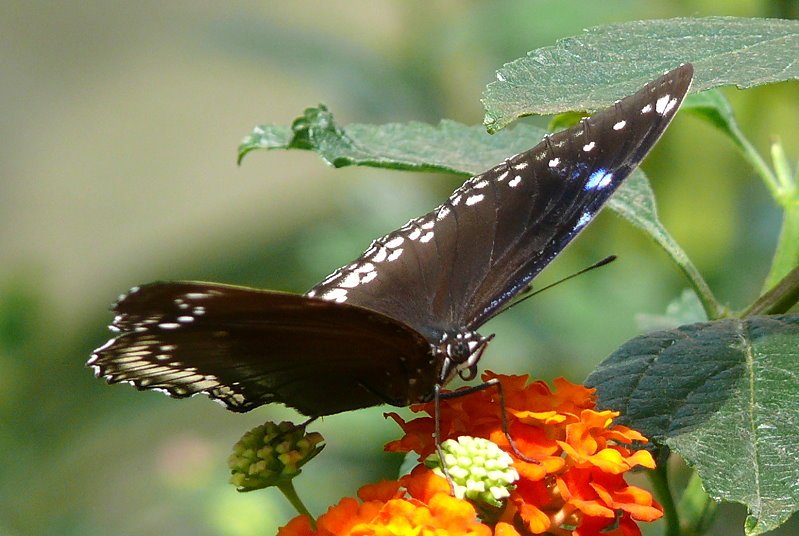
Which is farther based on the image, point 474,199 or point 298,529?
point 474,199

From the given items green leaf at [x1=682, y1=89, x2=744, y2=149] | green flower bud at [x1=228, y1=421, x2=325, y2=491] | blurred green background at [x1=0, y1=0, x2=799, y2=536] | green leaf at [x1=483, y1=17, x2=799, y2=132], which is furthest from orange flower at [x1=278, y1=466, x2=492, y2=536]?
blurred green background at [x1=0, y1=0, x2=799, y2=536]

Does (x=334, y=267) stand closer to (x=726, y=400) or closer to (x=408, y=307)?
(x=408, y=307)

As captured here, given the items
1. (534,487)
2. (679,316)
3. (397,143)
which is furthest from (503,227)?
(679,316)

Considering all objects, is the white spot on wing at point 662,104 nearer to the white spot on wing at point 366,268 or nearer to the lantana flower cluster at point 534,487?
the lantana flower cluster at point 534,487

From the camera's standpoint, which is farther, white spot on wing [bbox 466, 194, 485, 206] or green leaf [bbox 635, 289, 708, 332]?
green leaf [bbox 635, 289, 708, 332]

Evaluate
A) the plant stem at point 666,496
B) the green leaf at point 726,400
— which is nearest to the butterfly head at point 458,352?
the green leaf at point 726,400

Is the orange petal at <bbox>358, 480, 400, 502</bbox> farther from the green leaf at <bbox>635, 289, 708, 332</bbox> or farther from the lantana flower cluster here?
the green leaf at <bbox>635, 289, 708, 332</bbox>

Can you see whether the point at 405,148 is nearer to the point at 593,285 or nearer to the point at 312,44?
the point at 593,285
